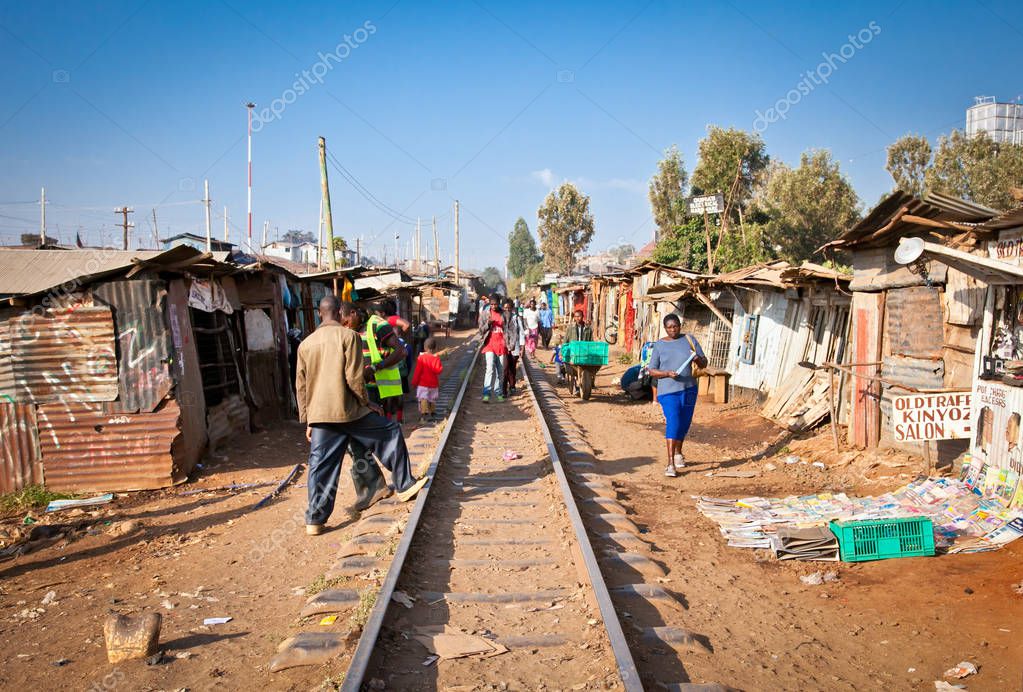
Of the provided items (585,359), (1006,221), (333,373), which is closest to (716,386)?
(585,359)

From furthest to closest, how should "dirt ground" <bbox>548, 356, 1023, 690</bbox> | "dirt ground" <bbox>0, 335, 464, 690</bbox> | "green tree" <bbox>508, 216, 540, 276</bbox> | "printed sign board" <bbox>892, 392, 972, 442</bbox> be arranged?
"green tree" <bbox>508, 216, 540, 276</bbox> < "printed sign board" <bbox>892, 392, 972, 442</bbox> < "dirt ground" <bbox>0, 335, 464, 690</bbox> < "dirt ground" <bbox>548, 356, 1023, 690</bbox>

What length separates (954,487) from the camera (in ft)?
21.0

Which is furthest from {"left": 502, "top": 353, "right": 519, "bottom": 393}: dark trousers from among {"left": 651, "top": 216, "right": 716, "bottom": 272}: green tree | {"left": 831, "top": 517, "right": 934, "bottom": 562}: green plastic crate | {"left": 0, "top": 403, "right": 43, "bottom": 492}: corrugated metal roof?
{"left": 651, "top": 216, "right": 716, "bottom": 272}: green tree

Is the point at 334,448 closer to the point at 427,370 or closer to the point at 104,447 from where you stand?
the point at 104,447

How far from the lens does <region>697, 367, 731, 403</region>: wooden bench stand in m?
14.8

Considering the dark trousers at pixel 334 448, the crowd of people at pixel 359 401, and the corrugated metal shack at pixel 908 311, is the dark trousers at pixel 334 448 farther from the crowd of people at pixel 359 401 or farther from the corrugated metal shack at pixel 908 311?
the corrugated metal shack at pixel 908 311

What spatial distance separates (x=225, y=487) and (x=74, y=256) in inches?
158

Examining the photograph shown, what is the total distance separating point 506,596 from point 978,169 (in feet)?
139

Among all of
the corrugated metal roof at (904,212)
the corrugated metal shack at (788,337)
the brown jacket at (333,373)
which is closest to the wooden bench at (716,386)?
the corrugated metal shack at (788,337)

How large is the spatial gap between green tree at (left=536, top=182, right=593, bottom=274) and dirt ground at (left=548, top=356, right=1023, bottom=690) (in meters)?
64.0

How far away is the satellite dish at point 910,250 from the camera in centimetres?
614

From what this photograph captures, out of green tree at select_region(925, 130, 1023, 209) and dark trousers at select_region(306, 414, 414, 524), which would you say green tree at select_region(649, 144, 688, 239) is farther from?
dark trousers at select_region(306, 414, 414, 524)

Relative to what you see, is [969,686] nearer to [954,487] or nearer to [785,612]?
[785,612]

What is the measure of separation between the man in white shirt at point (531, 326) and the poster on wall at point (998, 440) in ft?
51.6
